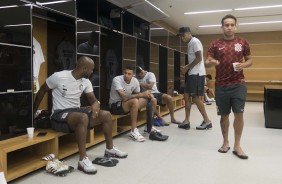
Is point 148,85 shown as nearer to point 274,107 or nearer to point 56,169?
point 274,107

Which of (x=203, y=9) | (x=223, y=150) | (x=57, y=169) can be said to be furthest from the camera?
(x=203, y=9)

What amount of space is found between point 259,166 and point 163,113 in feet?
9.95

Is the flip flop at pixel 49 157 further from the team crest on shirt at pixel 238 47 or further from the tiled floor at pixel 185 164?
the team crest on shirt at pixel 238 47

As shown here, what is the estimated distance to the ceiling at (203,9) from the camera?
5.65 metres

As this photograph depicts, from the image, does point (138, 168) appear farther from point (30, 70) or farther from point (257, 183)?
point (30, 70)

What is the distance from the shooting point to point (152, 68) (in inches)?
243

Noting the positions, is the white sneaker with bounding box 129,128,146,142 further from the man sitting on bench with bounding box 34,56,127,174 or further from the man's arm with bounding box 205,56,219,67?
the man's arm with bounding box 205,56,219,67

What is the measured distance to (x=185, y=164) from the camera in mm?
2512

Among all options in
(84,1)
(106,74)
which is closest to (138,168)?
(106,74)

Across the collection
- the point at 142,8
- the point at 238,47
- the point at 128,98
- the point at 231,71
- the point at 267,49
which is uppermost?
the point at 142,8

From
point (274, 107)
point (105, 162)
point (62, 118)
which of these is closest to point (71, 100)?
point (62, 118)

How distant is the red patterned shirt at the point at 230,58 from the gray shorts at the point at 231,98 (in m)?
0.05

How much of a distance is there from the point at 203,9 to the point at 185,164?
487cm

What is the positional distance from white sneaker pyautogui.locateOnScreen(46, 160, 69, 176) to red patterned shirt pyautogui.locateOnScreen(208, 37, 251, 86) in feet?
5.69
